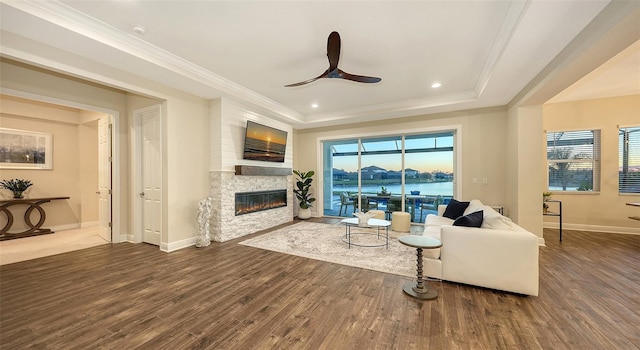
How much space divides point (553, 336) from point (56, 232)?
8507mm

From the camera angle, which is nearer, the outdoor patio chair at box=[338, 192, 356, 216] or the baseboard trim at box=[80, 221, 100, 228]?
the baseboard trim at box=[80, 221, 100, 228]

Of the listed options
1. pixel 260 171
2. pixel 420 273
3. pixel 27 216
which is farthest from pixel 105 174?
pixel 420 273

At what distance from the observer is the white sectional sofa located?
2.47 meters

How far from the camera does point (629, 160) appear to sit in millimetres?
4977

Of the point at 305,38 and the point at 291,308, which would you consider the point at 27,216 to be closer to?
the point at 291,308

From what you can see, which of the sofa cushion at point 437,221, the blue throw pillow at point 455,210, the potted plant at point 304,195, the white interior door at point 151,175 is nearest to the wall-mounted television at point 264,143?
the potted plant at point 304,195

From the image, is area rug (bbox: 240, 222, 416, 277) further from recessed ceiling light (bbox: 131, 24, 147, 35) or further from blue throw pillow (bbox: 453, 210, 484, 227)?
recessed ceiling light (bbox: 131, 24, 147, 35)

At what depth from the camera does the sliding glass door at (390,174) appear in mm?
6059

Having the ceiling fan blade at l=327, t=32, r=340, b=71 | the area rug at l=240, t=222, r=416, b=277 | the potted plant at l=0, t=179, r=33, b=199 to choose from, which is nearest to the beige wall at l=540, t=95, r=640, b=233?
the area rug at l=240, t=222, r=416, b=277

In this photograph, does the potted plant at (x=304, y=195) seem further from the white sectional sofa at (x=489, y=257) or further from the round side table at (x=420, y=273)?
the round side table at (x=420, y=273)

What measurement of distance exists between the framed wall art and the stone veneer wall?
404 centimetres

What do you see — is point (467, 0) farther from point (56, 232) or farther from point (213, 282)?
point (56, 232)

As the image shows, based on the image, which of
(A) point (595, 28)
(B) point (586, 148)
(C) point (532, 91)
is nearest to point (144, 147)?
(A) point (595, 28)

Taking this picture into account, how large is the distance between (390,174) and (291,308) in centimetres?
506
